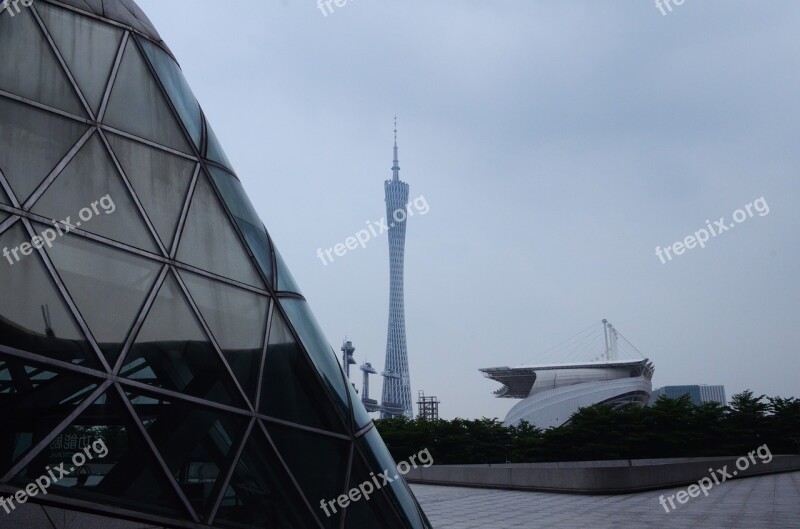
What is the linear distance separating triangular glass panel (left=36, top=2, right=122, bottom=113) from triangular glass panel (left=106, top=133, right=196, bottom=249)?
2.19 feet

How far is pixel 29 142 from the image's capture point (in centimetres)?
803

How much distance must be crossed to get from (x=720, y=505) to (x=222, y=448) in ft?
61.5

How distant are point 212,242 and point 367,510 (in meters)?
4.22

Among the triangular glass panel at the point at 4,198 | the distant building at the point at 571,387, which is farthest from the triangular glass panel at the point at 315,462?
the distant building at the point at 571,387

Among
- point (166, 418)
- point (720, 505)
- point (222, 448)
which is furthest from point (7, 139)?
point (720, 505)

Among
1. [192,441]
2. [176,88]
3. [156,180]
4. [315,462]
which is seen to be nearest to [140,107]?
[176,88]

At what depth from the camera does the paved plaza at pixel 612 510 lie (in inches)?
668

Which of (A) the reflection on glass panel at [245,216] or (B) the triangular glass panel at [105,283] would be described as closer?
(B) the triangular glass panel at [105,283]

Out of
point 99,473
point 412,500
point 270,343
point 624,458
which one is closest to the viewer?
→ point 99,473

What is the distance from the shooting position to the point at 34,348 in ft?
24.2

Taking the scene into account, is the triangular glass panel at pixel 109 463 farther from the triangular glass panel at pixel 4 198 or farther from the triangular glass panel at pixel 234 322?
the triangular glass panel at pixel 4 198

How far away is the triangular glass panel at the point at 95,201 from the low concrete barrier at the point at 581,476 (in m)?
21.7

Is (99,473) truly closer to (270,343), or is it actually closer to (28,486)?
(28,486)

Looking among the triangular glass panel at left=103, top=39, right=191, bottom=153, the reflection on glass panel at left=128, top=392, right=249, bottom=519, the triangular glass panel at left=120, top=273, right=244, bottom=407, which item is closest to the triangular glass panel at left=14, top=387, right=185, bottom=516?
the reflection on glass panel at left=128, top=392, right=249, bottom=519
